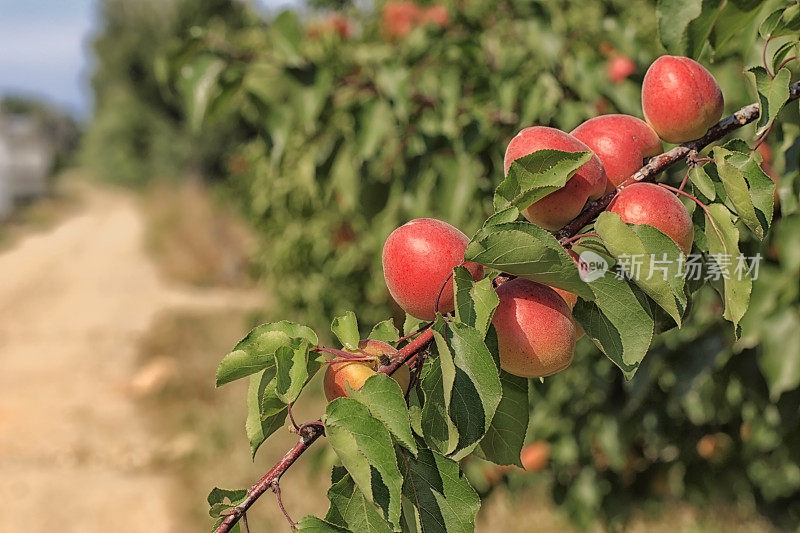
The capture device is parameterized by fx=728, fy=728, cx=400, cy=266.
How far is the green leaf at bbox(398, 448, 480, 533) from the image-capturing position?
48cm

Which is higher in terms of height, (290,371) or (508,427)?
(290,371)

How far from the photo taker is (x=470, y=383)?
467mm

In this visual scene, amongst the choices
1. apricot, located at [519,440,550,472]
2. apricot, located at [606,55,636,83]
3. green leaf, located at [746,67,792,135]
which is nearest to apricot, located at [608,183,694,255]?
green leaf, located at [746,67,792,135]

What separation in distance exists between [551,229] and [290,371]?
0.22 metres

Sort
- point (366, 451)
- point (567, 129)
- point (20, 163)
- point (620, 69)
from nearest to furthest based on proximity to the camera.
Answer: point (366, 451)
point (567, 129)
point (620, 69)
point (20, 163)

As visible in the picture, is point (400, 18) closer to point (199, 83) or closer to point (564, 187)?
point (199, 83)

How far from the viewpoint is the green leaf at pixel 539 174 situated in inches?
19.4

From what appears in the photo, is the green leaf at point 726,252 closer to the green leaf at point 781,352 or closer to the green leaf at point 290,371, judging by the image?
the green leaf at point 290,371

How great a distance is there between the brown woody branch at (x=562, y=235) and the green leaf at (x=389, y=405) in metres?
0.03

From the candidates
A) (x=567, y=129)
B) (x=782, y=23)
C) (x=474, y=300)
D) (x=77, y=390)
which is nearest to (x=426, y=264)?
(x=474, y=300)

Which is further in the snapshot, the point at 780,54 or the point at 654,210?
the point at 780,54

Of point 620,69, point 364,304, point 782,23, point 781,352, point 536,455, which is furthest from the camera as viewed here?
point 364,304

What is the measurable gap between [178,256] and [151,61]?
759cm

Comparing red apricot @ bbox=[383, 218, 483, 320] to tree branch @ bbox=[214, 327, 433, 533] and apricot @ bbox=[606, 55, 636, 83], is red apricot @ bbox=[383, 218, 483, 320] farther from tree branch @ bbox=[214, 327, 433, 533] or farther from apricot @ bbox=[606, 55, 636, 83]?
apricot @ bbox=[606, 55, 636, 83]
